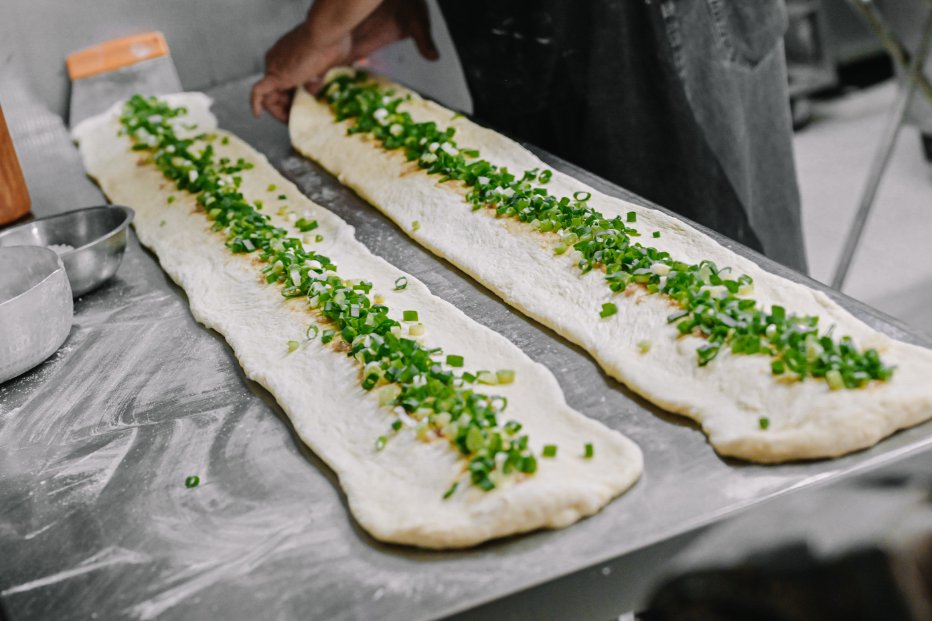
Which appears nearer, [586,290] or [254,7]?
[586,290]

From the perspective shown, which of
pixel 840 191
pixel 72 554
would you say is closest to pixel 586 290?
pixel 72 554

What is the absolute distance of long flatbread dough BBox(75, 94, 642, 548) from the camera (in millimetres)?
1291

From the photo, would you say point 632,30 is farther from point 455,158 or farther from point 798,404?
point 798,404

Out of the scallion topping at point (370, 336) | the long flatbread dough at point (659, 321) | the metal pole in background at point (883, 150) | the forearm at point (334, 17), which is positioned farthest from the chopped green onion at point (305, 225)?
the metal pole in background at point (883, 150)

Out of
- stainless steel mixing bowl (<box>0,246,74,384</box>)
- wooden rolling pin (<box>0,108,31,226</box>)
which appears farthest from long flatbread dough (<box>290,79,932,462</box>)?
wooden rolling pin (<box>0,108,31,226</box>)

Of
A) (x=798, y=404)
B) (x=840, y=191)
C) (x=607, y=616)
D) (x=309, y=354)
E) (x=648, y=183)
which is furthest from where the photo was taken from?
(x=840, y=191)

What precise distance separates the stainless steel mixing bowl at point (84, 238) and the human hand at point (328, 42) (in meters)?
0.84

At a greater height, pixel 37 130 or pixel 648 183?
pixel 37 130

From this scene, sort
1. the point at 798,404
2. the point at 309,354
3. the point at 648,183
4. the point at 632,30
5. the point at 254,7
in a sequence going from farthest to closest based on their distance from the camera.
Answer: the point at 254,7 < the point at 648,183 < the point at 632,30 < the point at 309,354 < the point at 798,404

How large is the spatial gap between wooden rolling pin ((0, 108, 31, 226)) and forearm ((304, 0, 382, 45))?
0.94 m

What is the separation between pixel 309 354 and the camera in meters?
1.78

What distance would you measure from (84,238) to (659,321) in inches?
59.1

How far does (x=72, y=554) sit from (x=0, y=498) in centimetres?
26

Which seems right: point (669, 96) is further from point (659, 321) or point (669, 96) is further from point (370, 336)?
point (370, 336)
